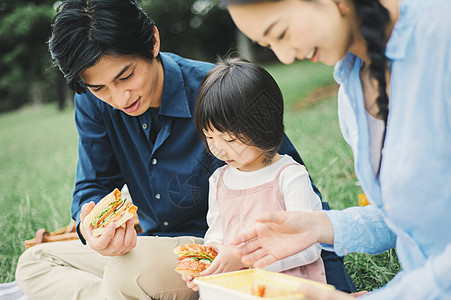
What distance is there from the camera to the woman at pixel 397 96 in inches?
45.4

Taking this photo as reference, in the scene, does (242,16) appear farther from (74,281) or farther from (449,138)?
(74,281)

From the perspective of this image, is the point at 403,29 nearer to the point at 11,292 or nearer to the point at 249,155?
the point at 249,155

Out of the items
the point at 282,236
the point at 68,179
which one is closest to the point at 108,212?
the point at 282,236

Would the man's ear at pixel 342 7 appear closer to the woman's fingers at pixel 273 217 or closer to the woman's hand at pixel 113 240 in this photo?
the woman's fingers at pixel 273 217

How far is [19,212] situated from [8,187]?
5.73 ft

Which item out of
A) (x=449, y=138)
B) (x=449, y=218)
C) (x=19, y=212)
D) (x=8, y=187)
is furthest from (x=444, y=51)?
(x=8, y=187)

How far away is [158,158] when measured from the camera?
2.33 m

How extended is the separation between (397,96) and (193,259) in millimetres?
979

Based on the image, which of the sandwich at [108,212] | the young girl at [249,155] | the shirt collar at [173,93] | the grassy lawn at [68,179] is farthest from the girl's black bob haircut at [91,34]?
the grassy lawn at [68,179]

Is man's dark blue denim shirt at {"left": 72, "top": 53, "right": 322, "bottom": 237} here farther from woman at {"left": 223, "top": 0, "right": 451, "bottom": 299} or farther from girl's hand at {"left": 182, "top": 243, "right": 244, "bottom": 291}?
woman at {"left": 223, "top": 0, "right": 451, "bottom": 299}

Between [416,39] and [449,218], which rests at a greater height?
[416,39]

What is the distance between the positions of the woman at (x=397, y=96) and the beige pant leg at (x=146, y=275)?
104 centimetres

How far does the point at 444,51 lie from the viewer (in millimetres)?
1132

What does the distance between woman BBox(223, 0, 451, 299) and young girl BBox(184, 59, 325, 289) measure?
0.49 metres
